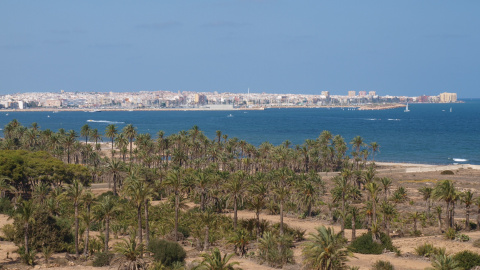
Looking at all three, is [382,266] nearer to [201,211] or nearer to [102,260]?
[102,260]

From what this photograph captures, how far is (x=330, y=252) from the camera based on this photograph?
3183 cm

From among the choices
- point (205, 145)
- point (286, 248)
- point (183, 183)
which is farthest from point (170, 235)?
point (205, 145)

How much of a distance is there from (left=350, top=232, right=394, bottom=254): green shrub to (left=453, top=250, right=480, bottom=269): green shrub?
715cm

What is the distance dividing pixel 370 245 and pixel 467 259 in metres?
8.56

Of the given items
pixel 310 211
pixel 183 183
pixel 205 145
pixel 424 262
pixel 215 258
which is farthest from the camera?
pixel 205 145

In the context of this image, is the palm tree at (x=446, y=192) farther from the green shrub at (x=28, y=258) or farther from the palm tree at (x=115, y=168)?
the palm tree at (x=115, y=168)

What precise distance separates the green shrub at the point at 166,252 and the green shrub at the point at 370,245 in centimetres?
1502

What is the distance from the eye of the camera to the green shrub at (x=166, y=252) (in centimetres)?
3866

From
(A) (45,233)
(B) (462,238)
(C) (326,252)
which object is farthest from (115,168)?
(B) (462,238)

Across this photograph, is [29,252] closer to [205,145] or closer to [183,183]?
[183,183]

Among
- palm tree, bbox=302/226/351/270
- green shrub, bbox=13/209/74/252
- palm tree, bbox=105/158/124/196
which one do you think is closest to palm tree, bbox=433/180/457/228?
palm tree, bbox=302/226/351/270

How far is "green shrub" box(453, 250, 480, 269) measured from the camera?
1457 inches

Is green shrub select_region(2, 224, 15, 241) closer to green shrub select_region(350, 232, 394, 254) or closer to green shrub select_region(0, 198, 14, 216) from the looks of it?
green shrub select_region(0, 198, 14, 216)

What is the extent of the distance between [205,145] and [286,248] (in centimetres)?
6248
